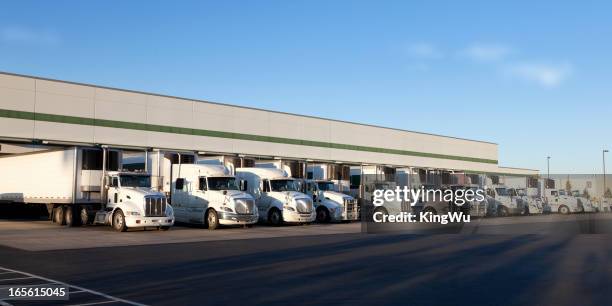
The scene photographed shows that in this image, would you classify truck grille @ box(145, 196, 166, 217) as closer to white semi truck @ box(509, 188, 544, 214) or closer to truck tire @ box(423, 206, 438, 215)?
truck tire @ box(423, 206, 438, 215)

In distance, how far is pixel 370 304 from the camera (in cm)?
903

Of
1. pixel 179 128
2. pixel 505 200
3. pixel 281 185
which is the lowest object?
pixel 505 200

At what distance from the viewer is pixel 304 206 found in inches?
1171

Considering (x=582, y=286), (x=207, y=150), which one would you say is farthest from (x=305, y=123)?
(x=582, y=286)

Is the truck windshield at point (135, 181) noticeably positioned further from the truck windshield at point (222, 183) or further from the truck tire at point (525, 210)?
the truck tire at point (525, 210)

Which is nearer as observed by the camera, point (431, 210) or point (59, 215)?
point (59, 215)

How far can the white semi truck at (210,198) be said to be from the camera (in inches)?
1044

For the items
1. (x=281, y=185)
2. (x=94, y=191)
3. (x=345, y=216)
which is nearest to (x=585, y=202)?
(x=345, y=216)

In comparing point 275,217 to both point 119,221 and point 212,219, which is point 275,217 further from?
point 119,221

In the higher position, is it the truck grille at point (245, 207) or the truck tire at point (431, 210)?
the truck grille at point (245, 207)

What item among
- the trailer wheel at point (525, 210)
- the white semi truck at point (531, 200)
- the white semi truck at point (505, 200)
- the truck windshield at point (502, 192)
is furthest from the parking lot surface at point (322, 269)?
the trailer wheel at point (525, 210)

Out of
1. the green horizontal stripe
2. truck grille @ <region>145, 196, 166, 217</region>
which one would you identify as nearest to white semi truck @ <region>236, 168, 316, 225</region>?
truck grille @ <region>145, 196, 166, 217</region>

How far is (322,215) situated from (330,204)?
0.81 m

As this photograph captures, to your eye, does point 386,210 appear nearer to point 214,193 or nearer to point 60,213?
point 214,193
